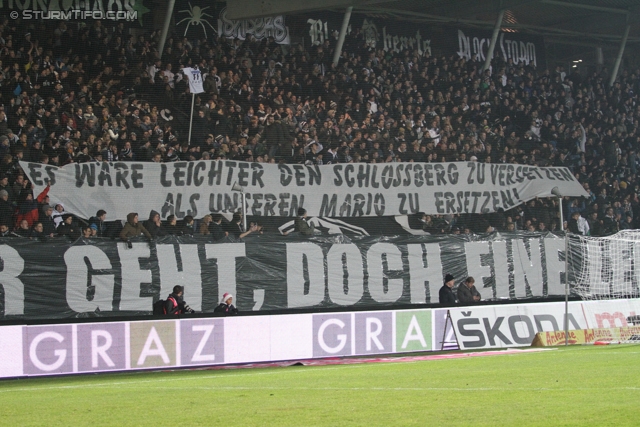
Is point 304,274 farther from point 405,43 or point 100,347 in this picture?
point 405,43

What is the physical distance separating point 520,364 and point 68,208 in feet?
31.8

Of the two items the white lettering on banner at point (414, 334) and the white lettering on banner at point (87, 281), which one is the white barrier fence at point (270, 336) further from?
the white lettering on banner at point (87, 281)

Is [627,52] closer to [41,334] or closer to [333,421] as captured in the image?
[41,334]

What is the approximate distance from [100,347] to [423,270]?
7979 millimetres

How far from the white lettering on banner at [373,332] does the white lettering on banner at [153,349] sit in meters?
3.79

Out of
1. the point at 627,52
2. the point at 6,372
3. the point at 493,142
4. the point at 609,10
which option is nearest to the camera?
the point at 6,372

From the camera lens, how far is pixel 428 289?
20.5 meters

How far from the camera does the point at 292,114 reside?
23.4 m

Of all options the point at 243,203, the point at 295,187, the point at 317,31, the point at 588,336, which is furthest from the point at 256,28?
the point at 588,336

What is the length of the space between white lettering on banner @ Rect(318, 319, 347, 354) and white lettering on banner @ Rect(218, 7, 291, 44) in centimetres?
1138

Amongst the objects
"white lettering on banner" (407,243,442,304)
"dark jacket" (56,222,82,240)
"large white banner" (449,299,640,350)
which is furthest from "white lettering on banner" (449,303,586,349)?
"dark jacket" (56,222,82,240)

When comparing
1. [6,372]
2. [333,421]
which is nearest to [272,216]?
[6,372]

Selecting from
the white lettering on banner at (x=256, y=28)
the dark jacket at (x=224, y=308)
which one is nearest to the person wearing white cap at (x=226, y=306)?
the dark jacket at (x=224, y=308)

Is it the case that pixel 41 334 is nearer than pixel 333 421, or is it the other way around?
pixel 333 421
